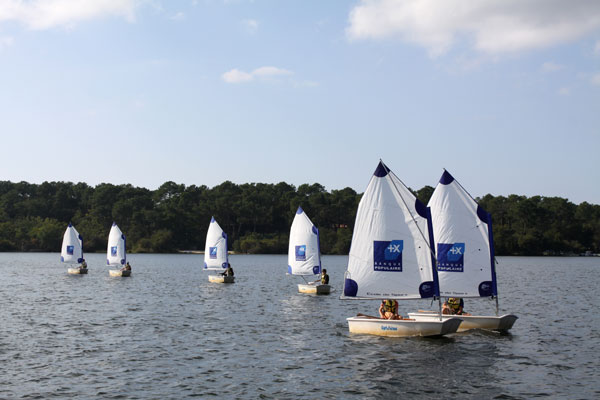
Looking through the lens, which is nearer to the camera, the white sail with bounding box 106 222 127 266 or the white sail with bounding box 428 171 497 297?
the white sail with bounding box 428 171 497 297

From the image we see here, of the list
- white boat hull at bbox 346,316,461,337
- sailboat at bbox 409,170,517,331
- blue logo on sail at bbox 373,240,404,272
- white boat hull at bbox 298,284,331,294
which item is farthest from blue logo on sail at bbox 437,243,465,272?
white boat hull at bbox 298,284,331,294

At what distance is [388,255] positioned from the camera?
103 ft

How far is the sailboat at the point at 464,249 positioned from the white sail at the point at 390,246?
4298mm

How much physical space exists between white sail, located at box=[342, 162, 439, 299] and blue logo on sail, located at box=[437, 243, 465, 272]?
4.51 meters

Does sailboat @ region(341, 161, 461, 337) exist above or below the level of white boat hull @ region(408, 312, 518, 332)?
above

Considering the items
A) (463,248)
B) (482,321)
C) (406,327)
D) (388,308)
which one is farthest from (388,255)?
(482,321)

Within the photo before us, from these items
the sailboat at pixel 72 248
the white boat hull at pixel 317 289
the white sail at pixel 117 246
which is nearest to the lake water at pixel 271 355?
the white boat hull at pixel 317 289

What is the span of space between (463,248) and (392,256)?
19.1 feet

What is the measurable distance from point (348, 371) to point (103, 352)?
38.2 feet

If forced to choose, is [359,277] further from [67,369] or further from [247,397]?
[67,369]

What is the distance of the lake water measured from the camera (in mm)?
22625

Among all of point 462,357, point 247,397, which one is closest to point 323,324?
point 462,357

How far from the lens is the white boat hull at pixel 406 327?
99.0 ft

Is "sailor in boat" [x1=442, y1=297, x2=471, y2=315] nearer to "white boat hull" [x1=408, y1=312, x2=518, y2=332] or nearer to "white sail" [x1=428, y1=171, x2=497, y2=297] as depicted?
"white sail" [x1=428, y1=171, x2=497, y2=297]
